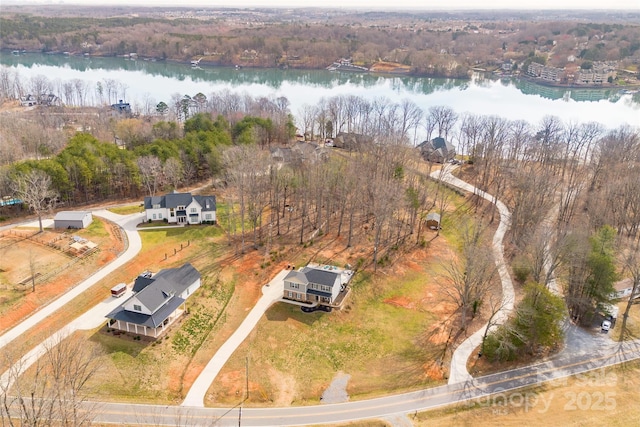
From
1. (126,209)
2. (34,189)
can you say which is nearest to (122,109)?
(126,209)

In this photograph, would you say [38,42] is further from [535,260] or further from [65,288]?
[535,260]

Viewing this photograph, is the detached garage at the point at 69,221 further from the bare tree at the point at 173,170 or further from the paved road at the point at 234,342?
the paved road at the point at 234,342

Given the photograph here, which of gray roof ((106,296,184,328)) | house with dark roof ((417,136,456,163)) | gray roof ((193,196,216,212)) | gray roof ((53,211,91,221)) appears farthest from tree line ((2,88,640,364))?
gray roof ((106,296,184,328))

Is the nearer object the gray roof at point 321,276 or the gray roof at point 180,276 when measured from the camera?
the gray roof at point 180,276

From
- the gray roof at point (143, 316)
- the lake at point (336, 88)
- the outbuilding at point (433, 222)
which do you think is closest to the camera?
the gray roof at point (143, 316)

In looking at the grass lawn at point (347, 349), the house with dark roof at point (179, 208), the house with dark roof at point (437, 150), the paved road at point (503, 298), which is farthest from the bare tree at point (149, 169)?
the house with dark roof at point (437, 150)

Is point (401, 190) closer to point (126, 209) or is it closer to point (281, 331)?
point (281, 331)
